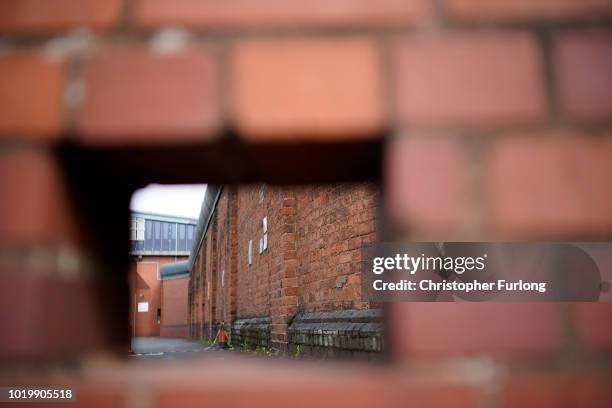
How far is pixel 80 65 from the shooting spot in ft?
2.36

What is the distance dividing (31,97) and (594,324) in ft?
2.56

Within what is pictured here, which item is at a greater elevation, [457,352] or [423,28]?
[423,28]

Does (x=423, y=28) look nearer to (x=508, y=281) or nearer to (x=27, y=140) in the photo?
(x=508, y=281)

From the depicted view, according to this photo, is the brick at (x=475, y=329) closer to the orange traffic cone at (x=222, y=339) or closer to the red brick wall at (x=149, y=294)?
the orange traffic cone at (x=222, y=339)

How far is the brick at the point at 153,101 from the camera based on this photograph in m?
0.70

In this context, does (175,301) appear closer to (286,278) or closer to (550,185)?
(286,278)

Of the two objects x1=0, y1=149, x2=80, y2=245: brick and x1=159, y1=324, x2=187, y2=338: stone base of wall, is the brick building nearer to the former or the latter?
x1=0, y1=149, x2=80, y2=245: brick

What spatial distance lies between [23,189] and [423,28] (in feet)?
1.88

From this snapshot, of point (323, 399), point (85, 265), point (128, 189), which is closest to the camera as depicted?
point (323, 399)

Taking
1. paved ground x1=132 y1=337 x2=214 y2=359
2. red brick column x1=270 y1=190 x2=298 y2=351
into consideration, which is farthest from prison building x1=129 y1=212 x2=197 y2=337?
red brick column x1=270 y1=190 x2=298 y2=351

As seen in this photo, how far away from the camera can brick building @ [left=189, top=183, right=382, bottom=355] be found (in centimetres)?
430

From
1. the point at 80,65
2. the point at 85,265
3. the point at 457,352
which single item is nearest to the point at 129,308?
the point at 85,265

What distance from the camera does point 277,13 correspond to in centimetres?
73

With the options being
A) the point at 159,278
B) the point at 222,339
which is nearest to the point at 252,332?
the point at 222,339
